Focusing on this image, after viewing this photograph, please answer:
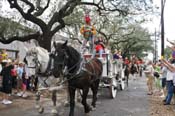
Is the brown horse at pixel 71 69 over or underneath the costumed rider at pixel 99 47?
underneath

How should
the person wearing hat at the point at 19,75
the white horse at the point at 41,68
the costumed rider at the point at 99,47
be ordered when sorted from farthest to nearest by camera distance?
the person wearing hat at the point at 19,75
the costumed rider at the point at 99,47
the white horse at the point at 41,68

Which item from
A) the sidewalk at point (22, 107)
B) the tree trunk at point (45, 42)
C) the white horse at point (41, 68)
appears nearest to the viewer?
the white horse at point (41, 68)

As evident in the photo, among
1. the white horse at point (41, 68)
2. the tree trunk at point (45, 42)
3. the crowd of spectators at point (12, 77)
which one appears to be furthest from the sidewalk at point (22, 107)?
the tree trunk at point (45, 42)

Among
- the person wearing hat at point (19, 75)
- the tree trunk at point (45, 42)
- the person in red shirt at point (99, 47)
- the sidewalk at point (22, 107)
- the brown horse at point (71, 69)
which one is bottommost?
the sidewalk at point (22, 107)

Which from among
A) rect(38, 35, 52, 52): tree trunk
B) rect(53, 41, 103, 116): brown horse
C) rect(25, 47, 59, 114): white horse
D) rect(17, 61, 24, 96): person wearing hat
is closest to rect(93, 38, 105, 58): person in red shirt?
rect(25, 47, 59, 114): white horse

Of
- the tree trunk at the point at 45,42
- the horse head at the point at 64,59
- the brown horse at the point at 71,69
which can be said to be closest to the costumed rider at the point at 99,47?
the brown horse at the point at 71,69

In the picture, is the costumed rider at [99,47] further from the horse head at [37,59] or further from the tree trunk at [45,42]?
the tree trunk at [45,42]

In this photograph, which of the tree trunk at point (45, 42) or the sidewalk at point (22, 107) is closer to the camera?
the sidewalk at point (22, 107)

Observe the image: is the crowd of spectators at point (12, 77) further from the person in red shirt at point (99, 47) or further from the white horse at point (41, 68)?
the person in red shirt at point (99, 47)

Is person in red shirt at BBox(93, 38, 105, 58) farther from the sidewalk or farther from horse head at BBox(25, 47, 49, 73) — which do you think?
horse head at BBox(25, 47, 49, 73)

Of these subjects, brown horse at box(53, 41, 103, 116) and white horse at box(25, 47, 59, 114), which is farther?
white horse at box(25, 47, 59, 114)

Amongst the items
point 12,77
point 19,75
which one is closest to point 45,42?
point 19,75

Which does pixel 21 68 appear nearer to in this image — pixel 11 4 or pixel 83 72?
pixel 11 4

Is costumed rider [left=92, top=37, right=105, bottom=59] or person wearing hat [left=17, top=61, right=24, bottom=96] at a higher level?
costumed rider [left=92, top=37, right=105, bottom=59]
